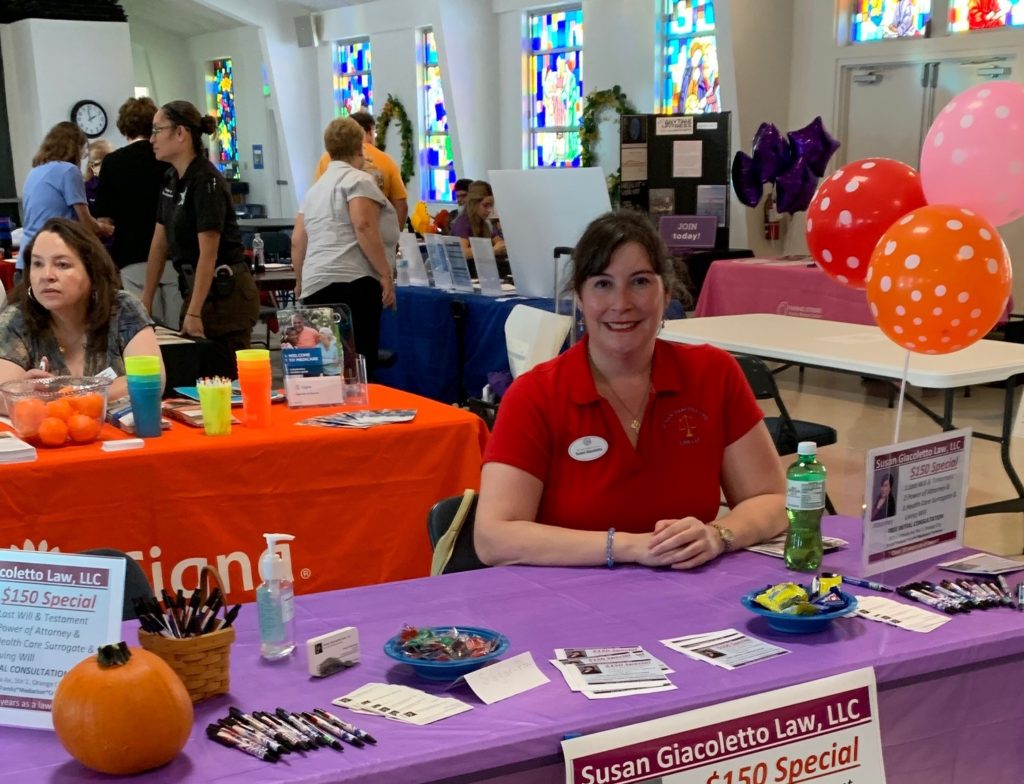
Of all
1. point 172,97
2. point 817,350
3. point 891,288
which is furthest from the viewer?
point 172,97

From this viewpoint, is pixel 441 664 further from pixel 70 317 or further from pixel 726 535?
pixel 70 317

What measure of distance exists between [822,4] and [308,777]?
29.2 ft

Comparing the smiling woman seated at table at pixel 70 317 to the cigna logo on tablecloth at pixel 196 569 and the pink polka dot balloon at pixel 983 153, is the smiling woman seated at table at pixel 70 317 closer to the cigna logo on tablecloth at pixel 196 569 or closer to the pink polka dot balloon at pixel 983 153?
the cigna logo on tablecloth at pixel 196 569

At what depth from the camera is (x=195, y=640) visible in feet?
4.74

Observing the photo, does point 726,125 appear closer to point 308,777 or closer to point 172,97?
point 308,777

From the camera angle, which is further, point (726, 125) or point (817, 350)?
point (726, 125)

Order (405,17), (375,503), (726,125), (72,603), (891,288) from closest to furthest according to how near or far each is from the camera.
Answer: (72,603) < (891,288) < (375,503) < (726,125) < (405,17)

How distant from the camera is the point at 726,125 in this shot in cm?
838

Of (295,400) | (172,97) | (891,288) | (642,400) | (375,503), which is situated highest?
(172,97)

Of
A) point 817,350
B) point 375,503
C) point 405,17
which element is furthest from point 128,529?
point 405,17

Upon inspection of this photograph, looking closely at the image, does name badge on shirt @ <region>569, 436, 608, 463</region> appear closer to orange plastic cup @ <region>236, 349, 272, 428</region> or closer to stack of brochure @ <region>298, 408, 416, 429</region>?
stack of brochure @ <region>298, 408, 416, 429</region>

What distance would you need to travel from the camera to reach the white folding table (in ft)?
12.0

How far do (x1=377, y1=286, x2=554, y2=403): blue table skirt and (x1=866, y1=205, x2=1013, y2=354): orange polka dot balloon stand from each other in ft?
11.7

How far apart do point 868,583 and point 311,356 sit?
186cm
